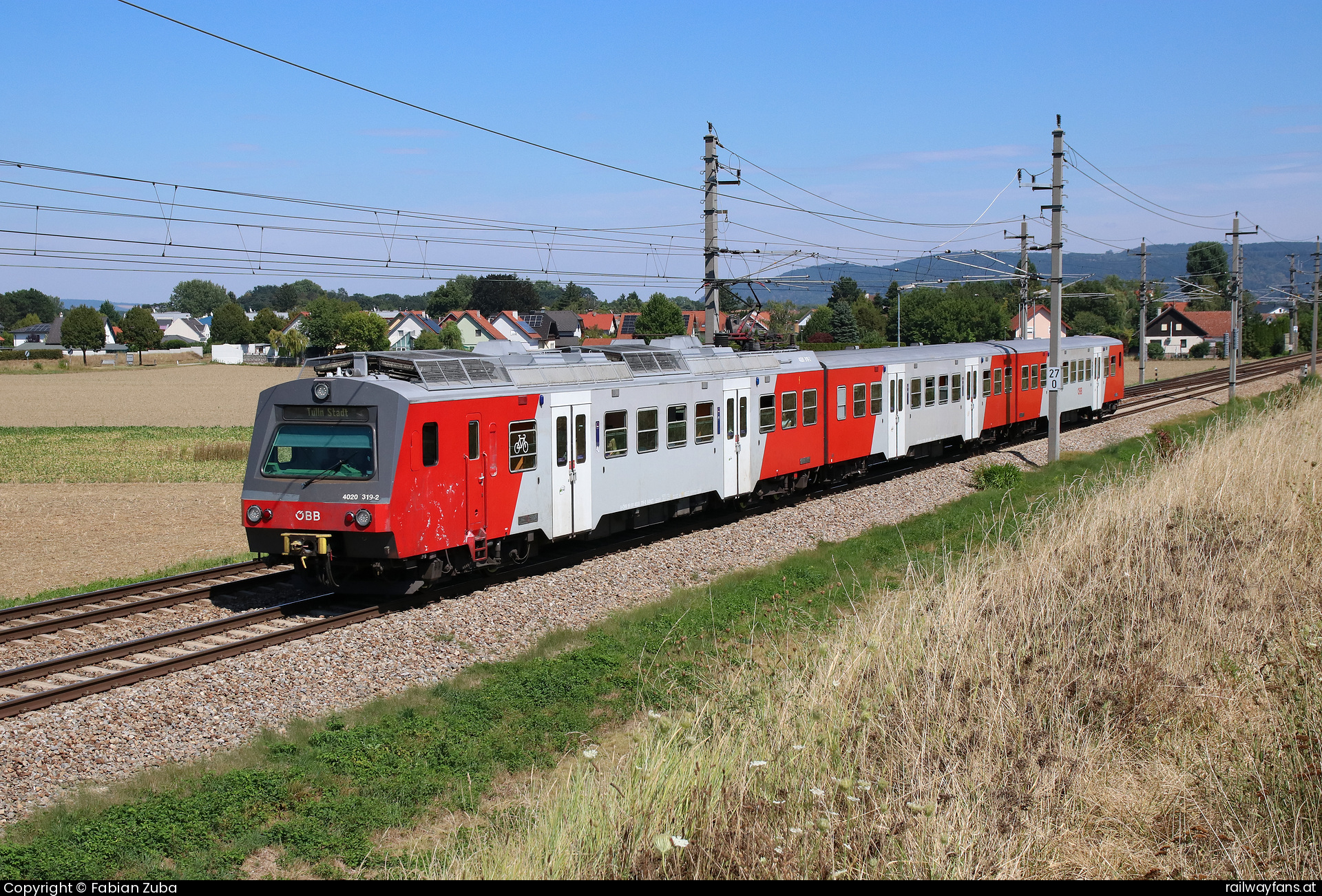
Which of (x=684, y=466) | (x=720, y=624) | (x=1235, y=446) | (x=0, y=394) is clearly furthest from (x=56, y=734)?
(x=0, y=394)

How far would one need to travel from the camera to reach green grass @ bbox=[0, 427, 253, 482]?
28.1 m

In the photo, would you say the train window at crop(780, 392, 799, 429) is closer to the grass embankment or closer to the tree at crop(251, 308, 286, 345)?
the grass embankment

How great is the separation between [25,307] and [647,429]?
209932 mm

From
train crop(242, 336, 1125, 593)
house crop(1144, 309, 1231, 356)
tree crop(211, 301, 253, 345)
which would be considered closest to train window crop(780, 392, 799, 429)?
train crop(242, 336, 1125, 593)

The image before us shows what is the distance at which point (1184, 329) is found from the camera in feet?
340

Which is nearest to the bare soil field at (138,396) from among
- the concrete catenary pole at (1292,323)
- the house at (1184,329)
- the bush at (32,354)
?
the bush at (32,354)

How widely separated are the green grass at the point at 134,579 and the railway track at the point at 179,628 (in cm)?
76

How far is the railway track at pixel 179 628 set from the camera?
33.7 feet

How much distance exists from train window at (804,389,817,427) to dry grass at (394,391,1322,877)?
37.1 ft

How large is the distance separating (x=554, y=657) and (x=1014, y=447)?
22.7 meters

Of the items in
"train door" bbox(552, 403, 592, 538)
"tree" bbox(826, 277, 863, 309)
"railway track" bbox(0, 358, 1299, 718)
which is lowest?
"railway track" bbox(0, 358, 1299, 718)

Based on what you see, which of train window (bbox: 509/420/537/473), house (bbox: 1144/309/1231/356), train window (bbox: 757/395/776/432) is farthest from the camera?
house (bbox: 1144/309/1231/356)

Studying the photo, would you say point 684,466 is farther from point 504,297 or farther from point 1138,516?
point 504,297

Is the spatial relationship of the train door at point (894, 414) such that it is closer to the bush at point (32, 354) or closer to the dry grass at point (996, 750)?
the dry grass at point (996, 750)
